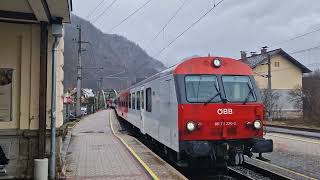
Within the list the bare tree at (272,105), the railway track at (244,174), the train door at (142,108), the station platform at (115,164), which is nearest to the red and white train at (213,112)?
the station platform at (115,164)

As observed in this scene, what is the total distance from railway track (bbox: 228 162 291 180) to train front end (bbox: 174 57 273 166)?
2.51 feet

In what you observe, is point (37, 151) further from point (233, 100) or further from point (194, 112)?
point (233, 100)

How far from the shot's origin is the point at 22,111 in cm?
968

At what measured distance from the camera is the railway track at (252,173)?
446 inches

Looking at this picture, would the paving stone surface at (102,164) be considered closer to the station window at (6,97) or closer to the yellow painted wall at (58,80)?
the yellow painted wall at (58,80)

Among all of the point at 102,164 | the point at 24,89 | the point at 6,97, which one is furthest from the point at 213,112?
the point at 6,97

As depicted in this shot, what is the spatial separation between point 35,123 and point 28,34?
1812 millimetres

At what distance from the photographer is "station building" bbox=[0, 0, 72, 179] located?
9.62 metres

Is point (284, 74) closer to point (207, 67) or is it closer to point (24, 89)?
point (207, 67)

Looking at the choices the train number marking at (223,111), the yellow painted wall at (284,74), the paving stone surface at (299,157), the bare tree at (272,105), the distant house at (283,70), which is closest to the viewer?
the train number marking at (223,111)

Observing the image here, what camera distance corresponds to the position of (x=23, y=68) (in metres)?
9.68

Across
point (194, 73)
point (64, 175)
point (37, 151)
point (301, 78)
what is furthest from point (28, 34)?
point (301, 78)

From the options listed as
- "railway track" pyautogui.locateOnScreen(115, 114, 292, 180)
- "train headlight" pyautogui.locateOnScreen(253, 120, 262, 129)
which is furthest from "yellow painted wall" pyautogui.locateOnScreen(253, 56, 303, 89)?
"train headlight" pyautogui.locateOnScreen(253, 120, 262, 129)

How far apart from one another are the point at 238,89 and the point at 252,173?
2623 millimetres
